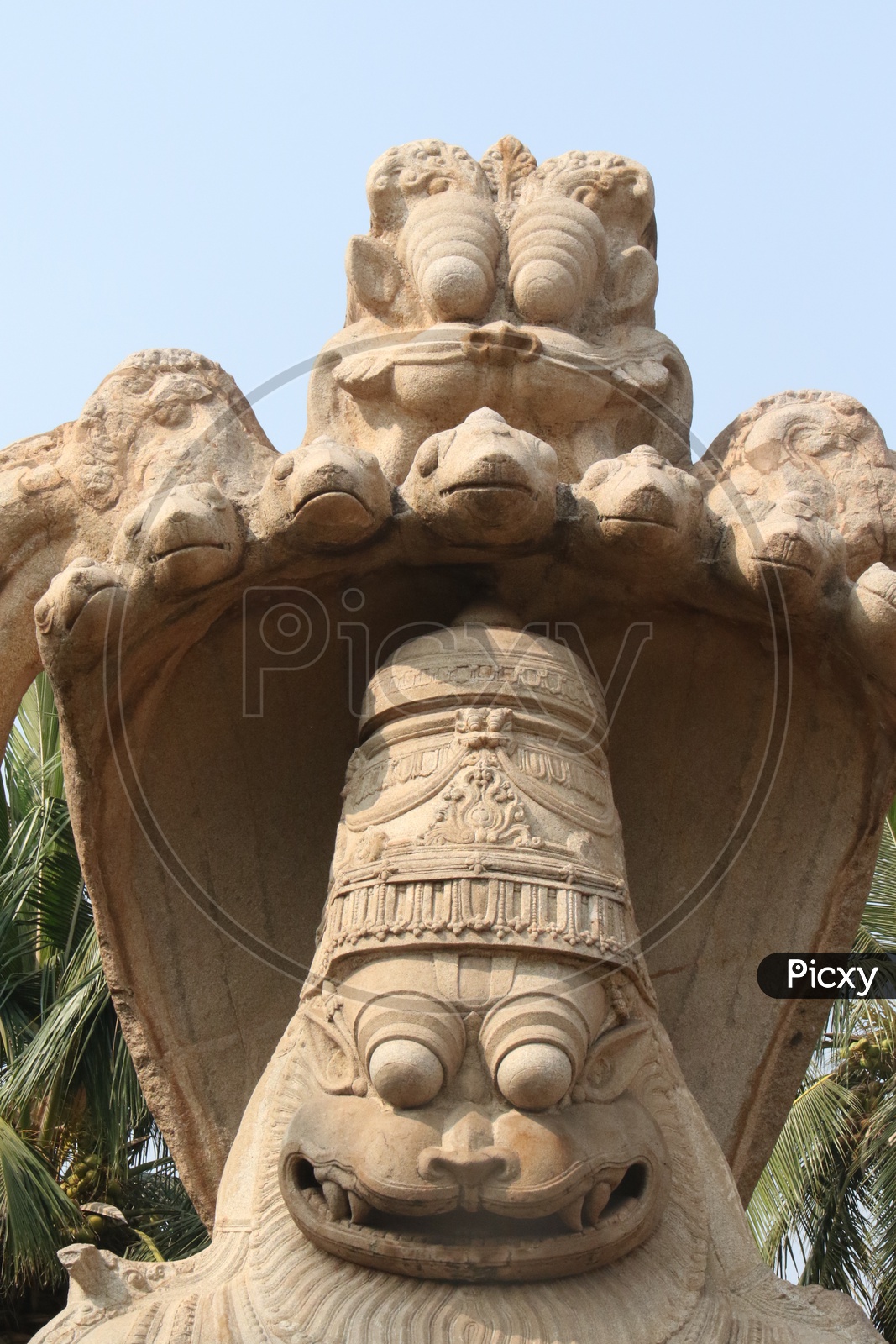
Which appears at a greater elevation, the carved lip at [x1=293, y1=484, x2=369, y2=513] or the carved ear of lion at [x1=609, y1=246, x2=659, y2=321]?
the carved ear of lion at [x1=609, y1=246, x2=659, y2=321]

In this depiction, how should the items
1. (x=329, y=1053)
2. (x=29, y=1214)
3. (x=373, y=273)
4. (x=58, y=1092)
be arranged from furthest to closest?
(x=58, y=1092)
(x=29, y=1214)
(x=373, y=273)
(x=329, y=1053)

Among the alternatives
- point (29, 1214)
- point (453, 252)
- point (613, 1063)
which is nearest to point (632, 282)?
point (453, 252)

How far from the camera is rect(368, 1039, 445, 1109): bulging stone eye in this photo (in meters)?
2.88

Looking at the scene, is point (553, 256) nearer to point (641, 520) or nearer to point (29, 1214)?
point (641, 520)

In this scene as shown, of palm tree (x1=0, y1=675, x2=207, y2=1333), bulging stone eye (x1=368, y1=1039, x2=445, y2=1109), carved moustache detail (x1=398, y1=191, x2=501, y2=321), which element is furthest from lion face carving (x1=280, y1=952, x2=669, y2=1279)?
palm tree (x1=0, y1=675, x2=207, y2=1333)

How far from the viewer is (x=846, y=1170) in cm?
795

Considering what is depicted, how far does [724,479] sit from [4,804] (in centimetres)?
571

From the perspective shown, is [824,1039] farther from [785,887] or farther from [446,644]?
[446,644]

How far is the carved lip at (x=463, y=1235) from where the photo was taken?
2861 mm

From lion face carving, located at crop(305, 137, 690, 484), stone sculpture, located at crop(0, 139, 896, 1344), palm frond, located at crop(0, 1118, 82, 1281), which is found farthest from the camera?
palm frond, located at crop(0, 1118, 82, 1281)

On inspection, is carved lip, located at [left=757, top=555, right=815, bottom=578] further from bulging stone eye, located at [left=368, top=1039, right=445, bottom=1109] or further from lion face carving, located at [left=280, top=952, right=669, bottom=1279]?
bulging stone eye, located at [left=368, top=1039, right=445, bottom=1109]

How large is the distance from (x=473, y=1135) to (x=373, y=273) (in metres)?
2.58

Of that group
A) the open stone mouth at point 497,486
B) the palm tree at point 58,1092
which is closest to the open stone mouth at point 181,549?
the open stone mouth at point 497,486

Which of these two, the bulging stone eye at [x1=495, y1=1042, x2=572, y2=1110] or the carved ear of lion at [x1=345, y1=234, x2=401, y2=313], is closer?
the bulging stone eye at [x1=495, y1=1042, x2=572, y2=1110]
